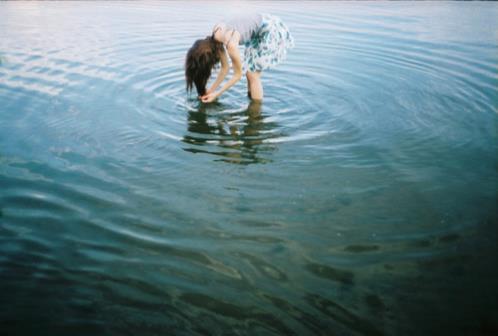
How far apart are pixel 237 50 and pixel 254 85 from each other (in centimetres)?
116

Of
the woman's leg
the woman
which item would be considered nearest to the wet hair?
the woman

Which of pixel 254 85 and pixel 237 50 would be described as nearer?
pixel 237 50

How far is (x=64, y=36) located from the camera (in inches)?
416

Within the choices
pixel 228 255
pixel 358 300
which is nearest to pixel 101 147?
pixel 228 255

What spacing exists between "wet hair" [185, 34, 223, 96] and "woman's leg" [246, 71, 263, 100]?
3.18 ft

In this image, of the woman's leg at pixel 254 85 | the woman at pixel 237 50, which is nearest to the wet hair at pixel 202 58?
the woman at pixel 237 50

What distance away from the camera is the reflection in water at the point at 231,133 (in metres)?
4.75

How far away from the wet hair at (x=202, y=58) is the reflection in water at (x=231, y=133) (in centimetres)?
68

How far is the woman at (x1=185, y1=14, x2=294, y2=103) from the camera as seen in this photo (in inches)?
199

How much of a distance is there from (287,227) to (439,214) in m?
1.49

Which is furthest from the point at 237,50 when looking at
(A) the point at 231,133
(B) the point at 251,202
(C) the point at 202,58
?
(B) the point at 251,202

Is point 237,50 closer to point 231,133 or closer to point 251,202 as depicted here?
point 231,133

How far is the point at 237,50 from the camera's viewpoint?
507 centimetres

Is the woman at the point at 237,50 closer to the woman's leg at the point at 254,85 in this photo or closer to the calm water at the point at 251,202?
the woman's leg at the point at 254,85
